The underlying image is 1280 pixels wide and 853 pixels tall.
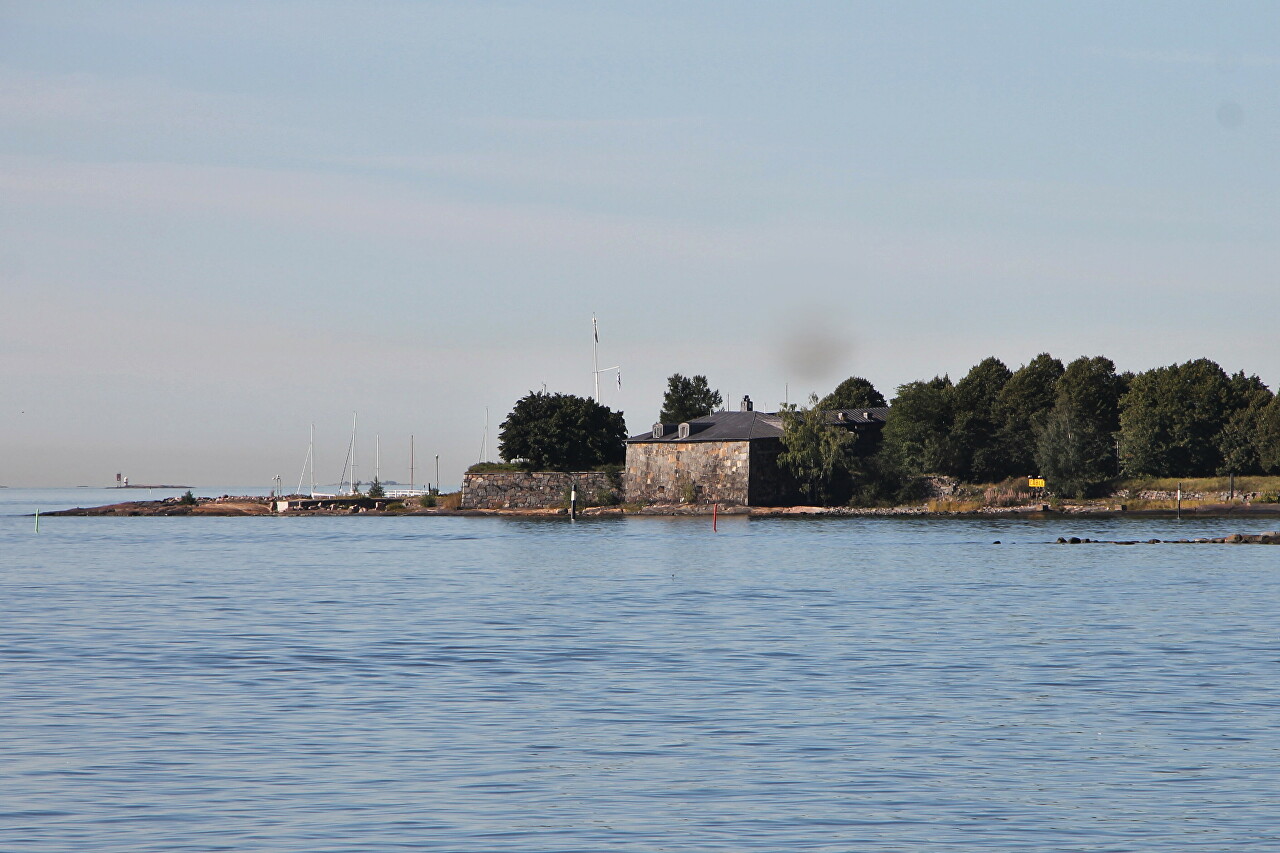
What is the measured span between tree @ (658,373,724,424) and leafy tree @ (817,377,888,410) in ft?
38.3

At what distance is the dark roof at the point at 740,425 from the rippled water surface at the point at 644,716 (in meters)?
58.1

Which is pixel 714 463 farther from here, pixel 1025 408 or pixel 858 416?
pixel 1025 408

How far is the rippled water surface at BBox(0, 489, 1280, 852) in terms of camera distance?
11.1 m

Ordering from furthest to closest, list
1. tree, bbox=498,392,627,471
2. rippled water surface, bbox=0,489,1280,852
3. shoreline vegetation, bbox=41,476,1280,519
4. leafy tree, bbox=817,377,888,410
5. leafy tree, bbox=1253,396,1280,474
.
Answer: leafy tree, bbox=817,377,888,410 → tree, bbox=498,392,627,471 → shoreline vegetation, bbox=41,476,1280,519 → leafy tree, bbox=1253,396,1280,474 → rippled water surface, bbox=0,489,1280,852

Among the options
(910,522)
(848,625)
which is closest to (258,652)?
(848,625)

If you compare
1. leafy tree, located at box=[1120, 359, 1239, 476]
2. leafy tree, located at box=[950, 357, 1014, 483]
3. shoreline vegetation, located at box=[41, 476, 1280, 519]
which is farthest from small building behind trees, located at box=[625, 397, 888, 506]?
leafy tree, located at box=[1120, 359, 1239, 476]

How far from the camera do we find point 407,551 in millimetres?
58625

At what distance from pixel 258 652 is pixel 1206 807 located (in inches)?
606

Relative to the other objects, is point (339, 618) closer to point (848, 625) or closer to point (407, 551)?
point (848, 625)

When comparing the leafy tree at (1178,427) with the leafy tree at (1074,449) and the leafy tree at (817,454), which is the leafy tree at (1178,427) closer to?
the leafy tree at (1074,449)

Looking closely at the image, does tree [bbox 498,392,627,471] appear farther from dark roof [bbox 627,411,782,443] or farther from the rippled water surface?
the rippled water surface

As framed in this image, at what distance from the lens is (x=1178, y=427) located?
88188 mm

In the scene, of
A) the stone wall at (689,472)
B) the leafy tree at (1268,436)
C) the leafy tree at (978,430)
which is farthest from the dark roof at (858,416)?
the leafy tree at (1268,436)

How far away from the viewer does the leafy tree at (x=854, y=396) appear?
116m
